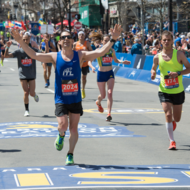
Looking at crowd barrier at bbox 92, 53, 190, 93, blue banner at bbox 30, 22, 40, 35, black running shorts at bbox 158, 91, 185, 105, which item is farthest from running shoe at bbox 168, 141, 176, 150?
blue banner at bbox 30, 22, 40, 35

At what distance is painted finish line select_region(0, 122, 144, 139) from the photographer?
8.77 metres

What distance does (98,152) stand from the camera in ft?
24.1

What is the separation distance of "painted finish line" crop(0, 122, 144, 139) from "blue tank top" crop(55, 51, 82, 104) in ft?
7.49

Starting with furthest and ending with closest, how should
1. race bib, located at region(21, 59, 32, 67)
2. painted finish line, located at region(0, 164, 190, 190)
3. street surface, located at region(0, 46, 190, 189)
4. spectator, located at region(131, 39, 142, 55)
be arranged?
spectator, located at region(131, 39, 142, 55), race bib, located at region(21, 59, 32, 67), street surface, located at region(0, 46, 190, 189), painted finish line, located at region(0, 164, 190, 190)

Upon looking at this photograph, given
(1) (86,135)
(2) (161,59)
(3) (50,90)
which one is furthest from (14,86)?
(2) (161,59)

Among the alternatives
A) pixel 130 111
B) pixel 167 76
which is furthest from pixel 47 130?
pixel 130 111

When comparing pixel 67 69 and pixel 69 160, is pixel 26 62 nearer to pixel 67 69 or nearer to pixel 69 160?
pixel 67 69

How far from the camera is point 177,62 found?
751cm

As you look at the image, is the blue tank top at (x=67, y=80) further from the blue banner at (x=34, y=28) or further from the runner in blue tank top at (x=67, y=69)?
the blue banner at (x=34, y=28)

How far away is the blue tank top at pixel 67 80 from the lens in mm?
6418

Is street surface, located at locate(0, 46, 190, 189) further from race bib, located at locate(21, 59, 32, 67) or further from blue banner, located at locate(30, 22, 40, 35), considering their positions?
blue banner, located at locate(30, 22, 40, 35)

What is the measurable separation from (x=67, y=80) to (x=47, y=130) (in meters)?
3.04

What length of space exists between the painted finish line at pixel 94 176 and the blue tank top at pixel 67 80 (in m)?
0.96

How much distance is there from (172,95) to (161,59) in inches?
24.3
